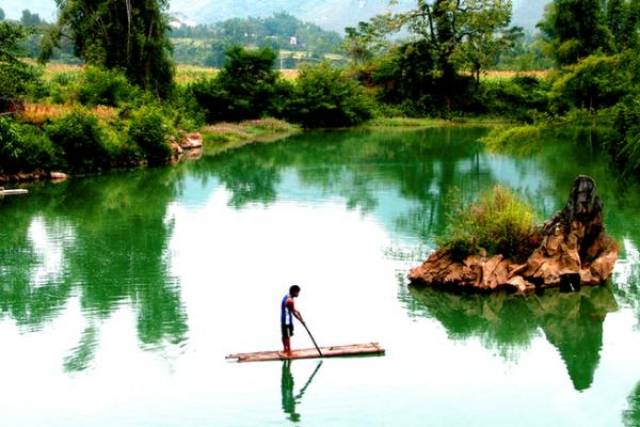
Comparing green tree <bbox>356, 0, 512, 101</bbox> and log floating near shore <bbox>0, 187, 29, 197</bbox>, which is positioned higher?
green tree <bbox>356, 0, 512, 101</bbox>

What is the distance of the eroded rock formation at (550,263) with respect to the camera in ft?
60.0

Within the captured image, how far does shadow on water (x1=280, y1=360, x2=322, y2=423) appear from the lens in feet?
42.6

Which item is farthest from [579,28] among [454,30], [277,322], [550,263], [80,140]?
[277,322]

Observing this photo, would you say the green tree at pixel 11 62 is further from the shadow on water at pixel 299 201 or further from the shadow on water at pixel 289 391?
the shadow on water at pixel 289 391

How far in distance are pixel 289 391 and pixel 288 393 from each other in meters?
0.07

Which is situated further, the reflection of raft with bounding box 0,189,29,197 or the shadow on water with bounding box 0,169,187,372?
the reflection of raft with bounding box 0,189,29,197

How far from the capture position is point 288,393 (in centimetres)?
1357

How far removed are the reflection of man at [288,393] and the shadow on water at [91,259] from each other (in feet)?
7.92

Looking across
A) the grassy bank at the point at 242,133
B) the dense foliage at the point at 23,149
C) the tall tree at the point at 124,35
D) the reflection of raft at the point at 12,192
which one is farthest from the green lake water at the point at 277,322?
the tall tree at the point at 124,35

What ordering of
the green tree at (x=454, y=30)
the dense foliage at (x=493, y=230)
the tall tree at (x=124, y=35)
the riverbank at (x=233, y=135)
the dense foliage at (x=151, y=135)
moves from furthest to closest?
the green tree at (x=454, y=30) → the tall tree at (x=124, y=35) → the riverbank at (x=233, y=135) → the dense foliage at (x=151, y=135) → the dense foliage at (x=493, y=230)

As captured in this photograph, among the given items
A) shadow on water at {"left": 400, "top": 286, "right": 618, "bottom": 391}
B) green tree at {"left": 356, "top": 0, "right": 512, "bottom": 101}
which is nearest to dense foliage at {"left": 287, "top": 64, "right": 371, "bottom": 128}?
green tree at {"left": 356, "top": 0, "right": 512, "bottom": 101}

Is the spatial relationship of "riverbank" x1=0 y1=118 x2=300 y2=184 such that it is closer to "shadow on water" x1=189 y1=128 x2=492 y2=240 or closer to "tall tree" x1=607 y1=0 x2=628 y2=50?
"shadow on water" x1=189 y1=128 x2=492 y2=240

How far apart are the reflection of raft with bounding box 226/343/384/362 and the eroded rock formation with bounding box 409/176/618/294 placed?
164 inches

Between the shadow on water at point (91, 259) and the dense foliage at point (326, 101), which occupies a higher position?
the dense foliage at point (326, 101)
